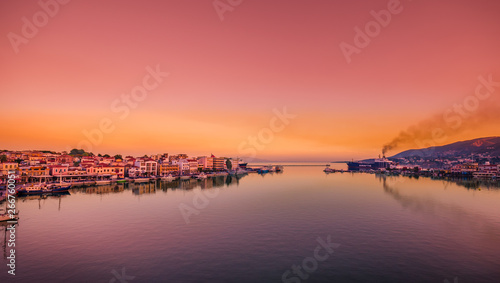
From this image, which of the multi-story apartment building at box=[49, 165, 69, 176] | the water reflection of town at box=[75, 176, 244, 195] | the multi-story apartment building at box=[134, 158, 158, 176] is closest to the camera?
the water reflection of town at box=[75, 176, 244, 195]

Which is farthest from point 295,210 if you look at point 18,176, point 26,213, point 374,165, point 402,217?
point 374,165

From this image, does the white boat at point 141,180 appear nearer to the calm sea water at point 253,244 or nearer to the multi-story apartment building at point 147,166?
the multi-story apartment building at point 147,166

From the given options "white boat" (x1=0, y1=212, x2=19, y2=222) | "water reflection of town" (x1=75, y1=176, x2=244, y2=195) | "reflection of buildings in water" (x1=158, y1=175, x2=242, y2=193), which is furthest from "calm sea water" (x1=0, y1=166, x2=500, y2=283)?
"reflection of buildings in water" (x1=158, y1=175, x2=242, y2=193)

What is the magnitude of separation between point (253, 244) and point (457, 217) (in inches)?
1285

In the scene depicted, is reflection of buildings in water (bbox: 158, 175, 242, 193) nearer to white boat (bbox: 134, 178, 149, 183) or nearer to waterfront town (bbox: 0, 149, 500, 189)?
white boat (bbox: 134, 178, 149, 183)

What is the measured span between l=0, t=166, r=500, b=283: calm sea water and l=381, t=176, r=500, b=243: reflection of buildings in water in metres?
0.18

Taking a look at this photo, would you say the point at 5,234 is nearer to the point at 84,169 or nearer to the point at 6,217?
the point at 6,217

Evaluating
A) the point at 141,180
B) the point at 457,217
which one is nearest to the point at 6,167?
the point at 141,180

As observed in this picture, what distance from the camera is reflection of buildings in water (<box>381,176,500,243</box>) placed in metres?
30.7

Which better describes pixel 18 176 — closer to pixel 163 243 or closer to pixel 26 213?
pixel 26 213

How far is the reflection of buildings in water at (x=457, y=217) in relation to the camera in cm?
3066

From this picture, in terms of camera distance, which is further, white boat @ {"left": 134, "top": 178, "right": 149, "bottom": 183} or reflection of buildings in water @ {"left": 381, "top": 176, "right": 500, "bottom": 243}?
white boat @ {"left": 134, "top": 178, "right": 149, "bottom": 183}

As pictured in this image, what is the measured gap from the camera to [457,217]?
37.8 metres

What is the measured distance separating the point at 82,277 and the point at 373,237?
27.3m
